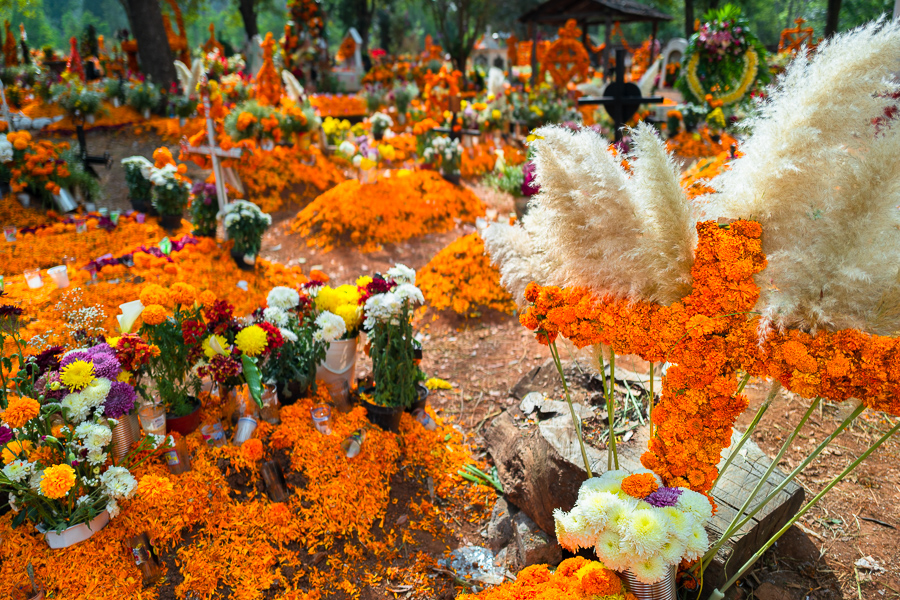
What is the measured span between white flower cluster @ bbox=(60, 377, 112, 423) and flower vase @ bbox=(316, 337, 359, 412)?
4.17ft

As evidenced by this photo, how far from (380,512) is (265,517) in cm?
60

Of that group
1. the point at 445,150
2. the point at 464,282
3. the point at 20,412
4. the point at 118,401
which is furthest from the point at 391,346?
the point at 445,150

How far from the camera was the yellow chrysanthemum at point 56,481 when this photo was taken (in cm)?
212

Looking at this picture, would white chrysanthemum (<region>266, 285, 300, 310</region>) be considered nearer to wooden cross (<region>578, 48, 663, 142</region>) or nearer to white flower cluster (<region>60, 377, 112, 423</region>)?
white flower cluster (<region>60, 377, 112, 423</region>)

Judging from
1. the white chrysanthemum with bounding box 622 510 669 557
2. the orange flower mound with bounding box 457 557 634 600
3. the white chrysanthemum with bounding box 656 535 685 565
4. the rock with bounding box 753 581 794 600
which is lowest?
the rock with bounding box 753 581 794 600

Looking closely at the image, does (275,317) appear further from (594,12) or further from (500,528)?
(594,12)

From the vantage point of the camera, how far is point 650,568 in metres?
1.79

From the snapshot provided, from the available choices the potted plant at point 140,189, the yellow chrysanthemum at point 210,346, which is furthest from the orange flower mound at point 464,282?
the potted plant at point 140,189

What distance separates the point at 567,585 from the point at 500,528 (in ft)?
3.10

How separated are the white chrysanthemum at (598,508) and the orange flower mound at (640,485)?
0.19 ft

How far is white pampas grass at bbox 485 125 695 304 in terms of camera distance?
171 cm

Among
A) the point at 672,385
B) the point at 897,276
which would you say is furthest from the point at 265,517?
the point at 897,276

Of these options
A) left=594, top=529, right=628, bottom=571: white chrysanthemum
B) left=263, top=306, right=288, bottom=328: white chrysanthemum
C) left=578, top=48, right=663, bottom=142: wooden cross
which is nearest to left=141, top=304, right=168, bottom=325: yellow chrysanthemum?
left=263, top=306, right=288, bottom=328: white chrysanthemum

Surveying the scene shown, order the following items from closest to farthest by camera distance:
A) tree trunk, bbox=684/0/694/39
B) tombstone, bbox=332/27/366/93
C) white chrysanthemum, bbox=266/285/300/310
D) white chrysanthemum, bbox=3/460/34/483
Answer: white chrysanthemum, bbox=3/460/34/483 → white chrysanthemum, bbox=266/285/300/310 → tree trunk, bbox=684/0/694/39 → tombstone, bbox=332/27/366/93
